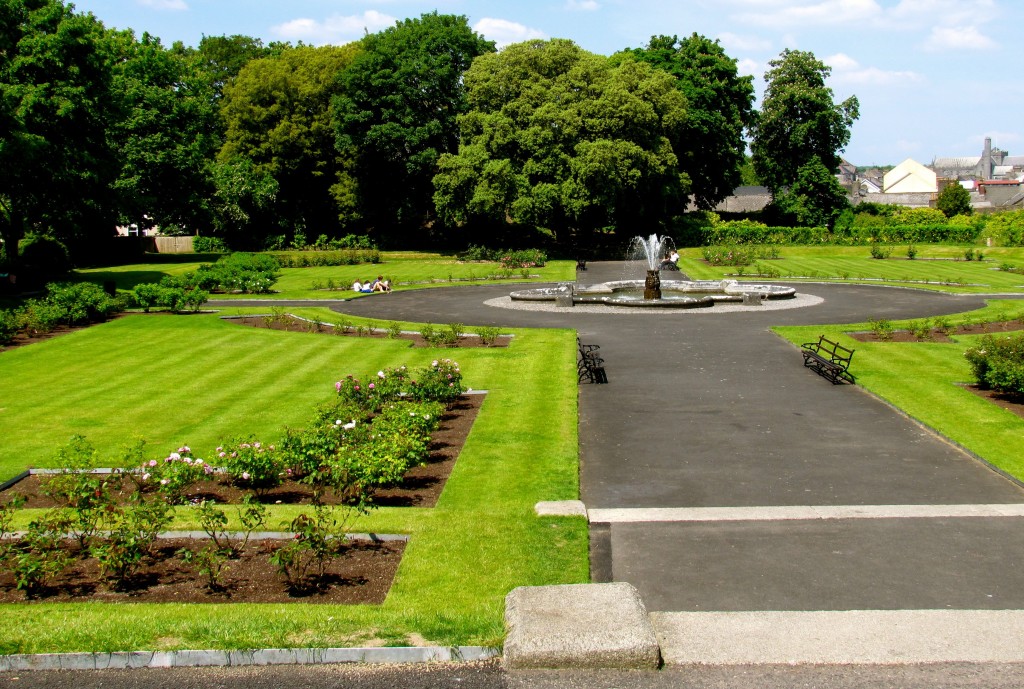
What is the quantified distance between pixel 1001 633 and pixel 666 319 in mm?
22545

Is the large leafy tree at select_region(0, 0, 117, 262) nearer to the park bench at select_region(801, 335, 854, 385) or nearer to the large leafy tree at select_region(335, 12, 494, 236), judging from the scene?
the large leafy tree at select_region(335, 12, 494, 236)

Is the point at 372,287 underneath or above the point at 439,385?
above

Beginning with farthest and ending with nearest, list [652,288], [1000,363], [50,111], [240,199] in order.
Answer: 1. [240,199]
2. [50,111]
3. [652,288]
4. [1000,363]

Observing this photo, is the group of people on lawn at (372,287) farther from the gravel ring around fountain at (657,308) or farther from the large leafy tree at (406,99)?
the large leafy tree at (406,99)

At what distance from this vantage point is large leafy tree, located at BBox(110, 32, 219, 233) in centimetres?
5812

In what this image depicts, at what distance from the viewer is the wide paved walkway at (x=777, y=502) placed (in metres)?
9.16

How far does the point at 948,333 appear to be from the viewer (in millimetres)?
26547

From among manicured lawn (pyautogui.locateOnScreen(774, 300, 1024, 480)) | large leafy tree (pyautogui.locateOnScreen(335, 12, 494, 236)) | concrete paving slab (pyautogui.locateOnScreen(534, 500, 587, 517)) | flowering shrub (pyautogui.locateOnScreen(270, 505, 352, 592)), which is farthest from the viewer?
large leafy tree (pyautogui.locateOnScreen(335, 12, 494, 236))

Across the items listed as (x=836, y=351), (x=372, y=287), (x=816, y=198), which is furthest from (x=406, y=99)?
(x=836, y=351)

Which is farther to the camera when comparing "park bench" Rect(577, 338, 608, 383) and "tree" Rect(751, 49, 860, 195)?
"tree" Rect(751, 49, 860, 195)

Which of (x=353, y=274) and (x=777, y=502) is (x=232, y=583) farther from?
(x=353, y=274)

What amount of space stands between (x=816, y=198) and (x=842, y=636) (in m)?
73.4

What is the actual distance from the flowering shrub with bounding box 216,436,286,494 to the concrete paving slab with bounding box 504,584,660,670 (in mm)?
5604

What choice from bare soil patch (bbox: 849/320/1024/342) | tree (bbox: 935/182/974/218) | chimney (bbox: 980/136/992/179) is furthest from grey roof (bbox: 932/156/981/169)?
bare soil patch (bbox: 849/320/1024/342)
